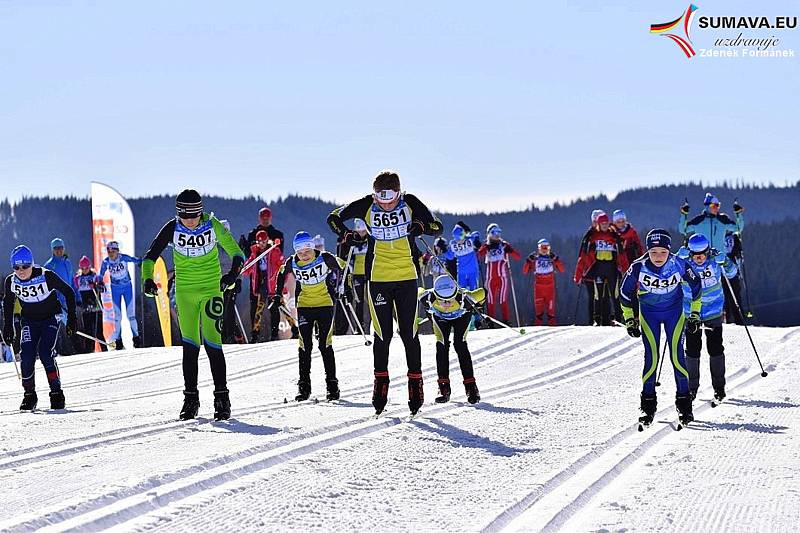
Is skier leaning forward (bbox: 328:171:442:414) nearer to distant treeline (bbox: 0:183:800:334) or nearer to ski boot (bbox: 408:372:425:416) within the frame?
ski boot (bbox: 408:372:425:416)

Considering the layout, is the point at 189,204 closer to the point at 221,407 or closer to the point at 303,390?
the point at 221,407

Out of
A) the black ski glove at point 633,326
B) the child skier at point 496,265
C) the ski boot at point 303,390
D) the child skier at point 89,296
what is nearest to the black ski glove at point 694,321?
the black ski glove at point 633,326

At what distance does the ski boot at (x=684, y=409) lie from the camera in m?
8.61

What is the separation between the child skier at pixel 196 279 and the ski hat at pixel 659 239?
3.35 metres

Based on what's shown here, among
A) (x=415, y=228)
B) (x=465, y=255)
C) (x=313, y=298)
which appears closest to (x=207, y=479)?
(x=415, y=228)

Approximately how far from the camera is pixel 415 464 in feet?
21.6

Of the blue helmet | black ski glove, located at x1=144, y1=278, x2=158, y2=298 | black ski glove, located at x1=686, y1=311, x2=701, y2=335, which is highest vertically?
the blue helmet

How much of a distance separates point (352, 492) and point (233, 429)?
2.56m

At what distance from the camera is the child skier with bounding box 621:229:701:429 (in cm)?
852

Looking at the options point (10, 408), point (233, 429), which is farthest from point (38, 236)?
point (233, 429)

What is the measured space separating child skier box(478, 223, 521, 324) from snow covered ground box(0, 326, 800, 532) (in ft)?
25.9

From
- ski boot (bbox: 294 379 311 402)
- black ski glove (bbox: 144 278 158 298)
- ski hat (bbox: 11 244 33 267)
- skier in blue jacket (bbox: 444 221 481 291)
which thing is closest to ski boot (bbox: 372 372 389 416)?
black ski glove (bbox: 144 278 158 298)

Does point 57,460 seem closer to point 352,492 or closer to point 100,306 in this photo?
point 352,492

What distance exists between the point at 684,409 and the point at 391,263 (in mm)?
2604
